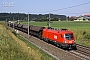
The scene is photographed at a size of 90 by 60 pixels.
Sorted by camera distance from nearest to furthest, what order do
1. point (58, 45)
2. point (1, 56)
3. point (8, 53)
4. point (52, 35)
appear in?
point (1, 56) → point (8, 53) → point (58, 45) → point (52, 35)

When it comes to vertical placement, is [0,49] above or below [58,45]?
above

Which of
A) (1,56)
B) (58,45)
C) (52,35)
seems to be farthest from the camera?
(52,35)

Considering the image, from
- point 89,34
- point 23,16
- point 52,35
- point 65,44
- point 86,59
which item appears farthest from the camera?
point 23,16

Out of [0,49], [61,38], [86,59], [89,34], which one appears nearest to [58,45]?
[61,38]

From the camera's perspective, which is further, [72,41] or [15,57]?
[72,41]

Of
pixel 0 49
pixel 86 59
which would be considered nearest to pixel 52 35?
pixel 86 59

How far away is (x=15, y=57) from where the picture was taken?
433 inches

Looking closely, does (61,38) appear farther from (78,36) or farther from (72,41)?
(78,36)

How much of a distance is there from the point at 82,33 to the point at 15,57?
35.9 meters

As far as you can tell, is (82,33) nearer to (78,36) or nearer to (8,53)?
(78,36)

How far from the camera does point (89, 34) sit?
140ft

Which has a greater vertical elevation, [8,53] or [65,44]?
[8,53]

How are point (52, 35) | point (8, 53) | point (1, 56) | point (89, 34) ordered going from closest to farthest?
point (1, 56)
point (8, 53)
point (52, 35)
point (89, 34)

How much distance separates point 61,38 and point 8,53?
1739 cm
